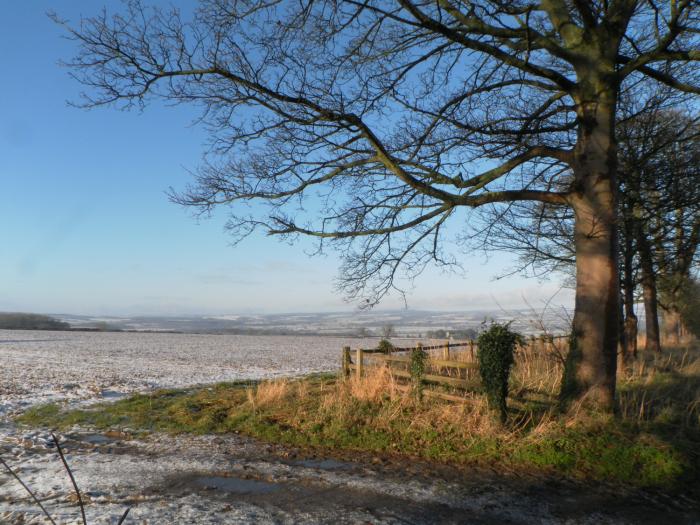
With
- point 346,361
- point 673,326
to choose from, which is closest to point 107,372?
point 346,361

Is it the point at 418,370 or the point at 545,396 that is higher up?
the point at 418,370

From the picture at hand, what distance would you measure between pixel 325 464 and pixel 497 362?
124 inches

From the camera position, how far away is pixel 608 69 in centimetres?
902

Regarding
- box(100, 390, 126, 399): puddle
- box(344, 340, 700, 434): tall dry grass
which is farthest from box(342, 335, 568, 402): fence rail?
box(100, 390, 126, 399): puddle

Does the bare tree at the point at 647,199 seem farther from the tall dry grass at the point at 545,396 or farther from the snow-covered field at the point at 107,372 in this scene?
the snow-covered field at the point at 107,372

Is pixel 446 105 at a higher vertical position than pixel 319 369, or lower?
higher

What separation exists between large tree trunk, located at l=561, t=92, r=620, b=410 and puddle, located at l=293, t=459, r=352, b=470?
3.78 m

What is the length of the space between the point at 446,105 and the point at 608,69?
2.67 m

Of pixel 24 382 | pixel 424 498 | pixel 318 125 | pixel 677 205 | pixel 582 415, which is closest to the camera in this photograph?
pixel 424 498

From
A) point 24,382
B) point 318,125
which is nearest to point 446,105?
point 318,125

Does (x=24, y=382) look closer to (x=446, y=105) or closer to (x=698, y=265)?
(x=446, y=105)

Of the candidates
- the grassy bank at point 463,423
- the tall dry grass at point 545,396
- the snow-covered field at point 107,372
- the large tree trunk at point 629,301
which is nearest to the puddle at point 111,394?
the snow-covered field at point 107,372

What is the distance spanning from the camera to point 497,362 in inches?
348

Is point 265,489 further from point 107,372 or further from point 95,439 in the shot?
point 107,372
